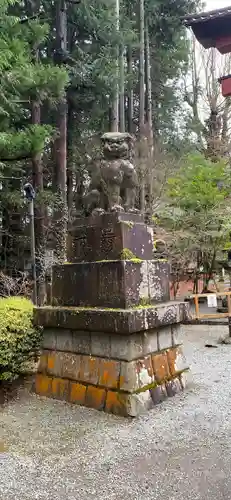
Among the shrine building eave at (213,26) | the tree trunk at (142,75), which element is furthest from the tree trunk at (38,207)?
the shrine building eave at (213,26)

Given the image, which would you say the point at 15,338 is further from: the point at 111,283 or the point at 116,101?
the point at 116,101

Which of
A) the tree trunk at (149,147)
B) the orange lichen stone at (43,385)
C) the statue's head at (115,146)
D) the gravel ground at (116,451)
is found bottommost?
the gravel ground at (116,451)

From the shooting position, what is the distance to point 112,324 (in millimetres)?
3160

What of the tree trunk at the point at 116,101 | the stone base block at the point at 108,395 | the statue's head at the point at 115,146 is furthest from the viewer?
the tree trunk at the point at 116,101

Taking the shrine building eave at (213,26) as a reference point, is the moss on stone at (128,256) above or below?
below

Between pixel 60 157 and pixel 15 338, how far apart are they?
21.4 ft

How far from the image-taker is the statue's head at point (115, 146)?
3.81m

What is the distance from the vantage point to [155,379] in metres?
3.43

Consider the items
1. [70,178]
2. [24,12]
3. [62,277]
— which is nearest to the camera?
[62,277]

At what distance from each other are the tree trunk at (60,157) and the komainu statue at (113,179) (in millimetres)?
5098

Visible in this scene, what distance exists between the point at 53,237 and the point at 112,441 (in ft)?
23.6

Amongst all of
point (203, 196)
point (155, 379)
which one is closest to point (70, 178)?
point (203, 196)

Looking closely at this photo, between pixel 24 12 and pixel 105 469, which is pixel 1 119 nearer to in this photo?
pixel 24 12

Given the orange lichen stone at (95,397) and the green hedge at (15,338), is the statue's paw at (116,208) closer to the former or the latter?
the green hedge at (15,338)
